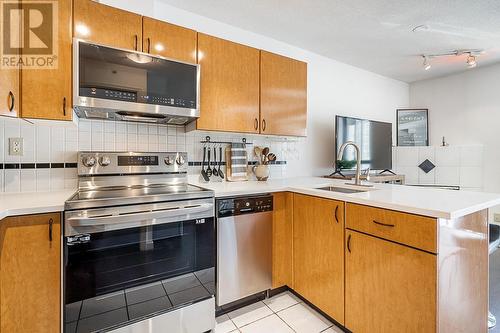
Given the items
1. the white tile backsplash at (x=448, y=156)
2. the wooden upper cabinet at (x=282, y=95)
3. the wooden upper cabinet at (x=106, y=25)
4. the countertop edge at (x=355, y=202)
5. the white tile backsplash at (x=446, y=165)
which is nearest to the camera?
the countertop edge at (x=355, y=202)

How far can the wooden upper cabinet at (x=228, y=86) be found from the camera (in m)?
1.91

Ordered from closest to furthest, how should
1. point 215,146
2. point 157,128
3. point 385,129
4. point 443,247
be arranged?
point 443,247
point 157,128
point 215,146
point 385,129

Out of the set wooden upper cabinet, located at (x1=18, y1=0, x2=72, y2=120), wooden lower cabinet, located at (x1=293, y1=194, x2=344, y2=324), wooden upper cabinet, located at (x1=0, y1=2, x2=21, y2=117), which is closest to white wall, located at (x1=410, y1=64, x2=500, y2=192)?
wooden lower cabinet, located at (x1=293, y1=194, x2=344, y2=324)

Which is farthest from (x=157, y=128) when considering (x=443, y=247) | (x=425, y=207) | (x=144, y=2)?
(x=443, y=247)

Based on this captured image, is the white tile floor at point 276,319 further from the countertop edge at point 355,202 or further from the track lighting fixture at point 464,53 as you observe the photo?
the track lighting fixture at point 464,53

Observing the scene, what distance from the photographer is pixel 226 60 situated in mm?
2002

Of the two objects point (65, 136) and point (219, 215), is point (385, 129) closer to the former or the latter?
point (219, 215)

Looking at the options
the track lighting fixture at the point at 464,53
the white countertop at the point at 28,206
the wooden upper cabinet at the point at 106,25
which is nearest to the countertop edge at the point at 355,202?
the white countertop at the point at 28,206

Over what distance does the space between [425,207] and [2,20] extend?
2242 millimetres

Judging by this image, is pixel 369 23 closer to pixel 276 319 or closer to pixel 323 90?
pixel 323 90

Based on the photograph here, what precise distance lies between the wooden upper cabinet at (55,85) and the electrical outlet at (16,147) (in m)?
0.35

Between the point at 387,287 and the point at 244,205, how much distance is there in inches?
38.9

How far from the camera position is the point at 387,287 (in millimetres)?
1301

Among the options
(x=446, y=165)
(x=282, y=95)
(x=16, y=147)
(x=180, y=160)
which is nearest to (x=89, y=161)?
(x=16, y=147)
